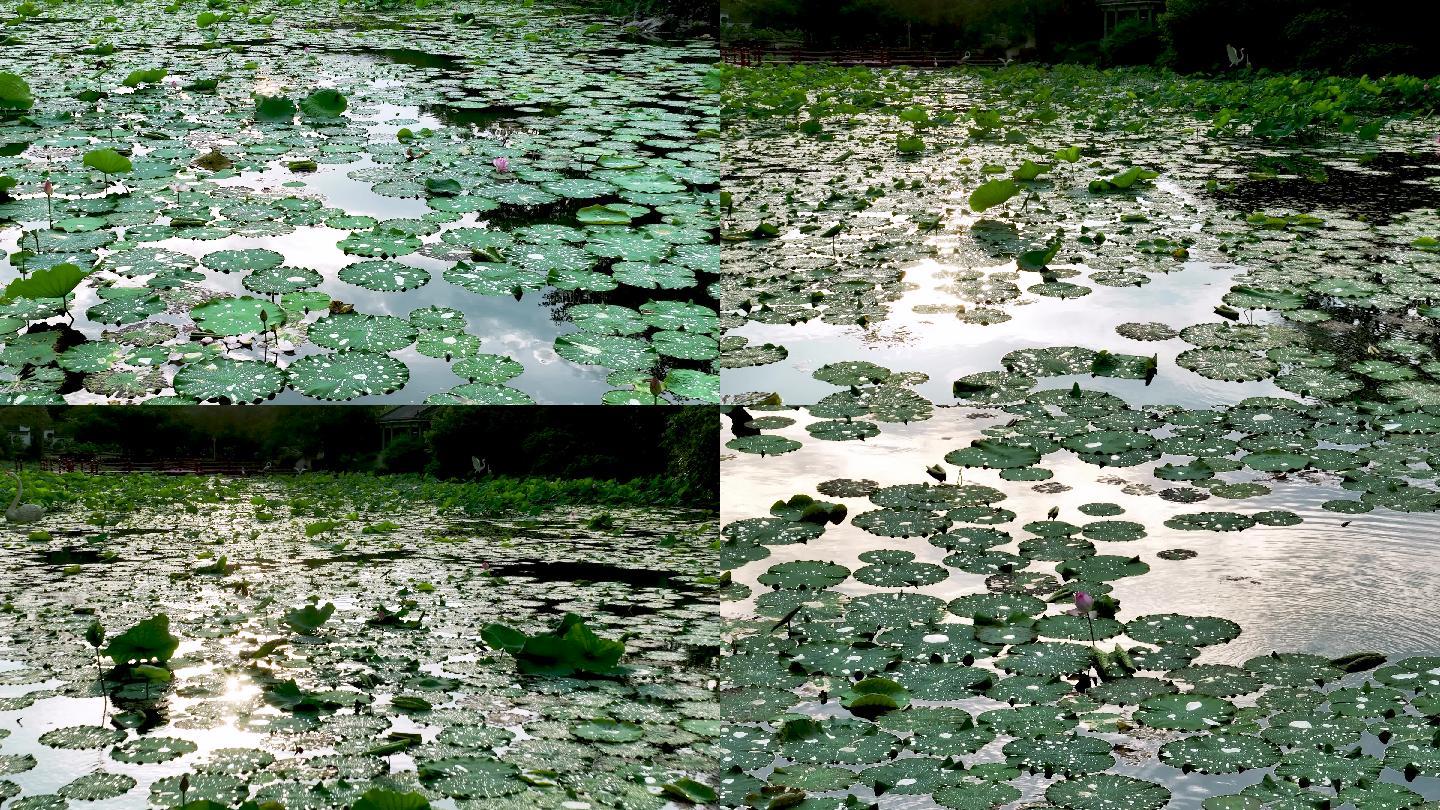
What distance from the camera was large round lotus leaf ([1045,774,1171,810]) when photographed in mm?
1828

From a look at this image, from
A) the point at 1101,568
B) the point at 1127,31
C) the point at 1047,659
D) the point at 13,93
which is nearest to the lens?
the point at 1047,659

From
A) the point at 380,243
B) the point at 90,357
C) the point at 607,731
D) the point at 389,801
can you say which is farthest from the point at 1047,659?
the point at 380,243

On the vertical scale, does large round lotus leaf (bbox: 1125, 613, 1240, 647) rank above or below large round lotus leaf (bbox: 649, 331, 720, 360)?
below

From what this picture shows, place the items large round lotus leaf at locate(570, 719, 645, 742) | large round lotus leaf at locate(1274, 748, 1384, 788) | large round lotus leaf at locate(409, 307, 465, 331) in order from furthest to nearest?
large round lotus leaf at locate(409, 307, 465, 331), large round lotus leaf at locate(570, 719, 645, 742), large round lotus leaf at locate(1274, 748, 1384, 788)

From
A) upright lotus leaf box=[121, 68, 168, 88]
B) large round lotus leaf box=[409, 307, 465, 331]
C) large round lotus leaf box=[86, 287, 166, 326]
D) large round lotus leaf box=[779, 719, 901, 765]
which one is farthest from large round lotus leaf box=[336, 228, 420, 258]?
upright lotus leaf box=[121, 68, 168, 88]

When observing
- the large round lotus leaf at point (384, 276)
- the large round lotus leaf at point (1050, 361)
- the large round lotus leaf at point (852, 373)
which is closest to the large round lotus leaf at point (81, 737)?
the large round lotus leaf at point (384, 276)

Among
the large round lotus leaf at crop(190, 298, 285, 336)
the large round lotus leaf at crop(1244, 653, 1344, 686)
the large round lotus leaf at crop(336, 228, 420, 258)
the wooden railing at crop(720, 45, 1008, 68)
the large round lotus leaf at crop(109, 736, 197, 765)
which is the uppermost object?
the wooden railing at crop(720, 45, 1008, 68)

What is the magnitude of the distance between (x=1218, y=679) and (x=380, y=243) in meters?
3.11

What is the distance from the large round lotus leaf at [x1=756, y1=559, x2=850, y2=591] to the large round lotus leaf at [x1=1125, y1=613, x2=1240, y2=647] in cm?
69

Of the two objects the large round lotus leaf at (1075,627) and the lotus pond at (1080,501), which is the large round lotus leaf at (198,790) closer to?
the lotus pond at (1080,501)

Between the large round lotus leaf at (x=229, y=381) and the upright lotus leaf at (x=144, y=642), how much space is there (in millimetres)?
589

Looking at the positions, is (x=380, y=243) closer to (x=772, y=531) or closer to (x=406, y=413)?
(x=406, y=413)

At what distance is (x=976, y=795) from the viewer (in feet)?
6.14

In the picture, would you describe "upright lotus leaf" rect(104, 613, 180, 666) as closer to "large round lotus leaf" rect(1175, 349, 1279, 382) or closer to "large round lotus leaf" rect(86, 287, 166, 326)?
"large round lotus leaf" rect(86, 287, 166, 326)
